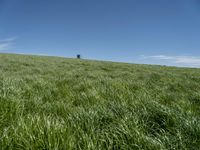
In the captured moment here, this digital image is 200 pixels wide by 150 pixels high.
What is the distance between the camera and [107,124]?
3.05 metres

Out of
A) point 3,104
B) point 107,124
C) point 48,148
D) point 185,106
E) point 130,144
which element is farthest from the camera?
point 185,106

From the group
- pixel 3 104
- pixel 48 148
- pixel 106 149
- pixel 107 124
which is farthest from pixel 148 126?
pixel 3 104

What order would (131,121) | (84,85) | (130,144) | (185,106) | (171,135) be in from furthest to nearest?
(84,85) → (185,106) → (131,121) → (171,135) → (130,144)

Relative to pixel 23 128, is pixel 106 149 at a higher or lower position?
lower

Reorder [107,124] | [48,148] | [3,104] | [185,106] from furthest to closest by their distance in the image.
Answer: [185,106] < [3,104] < [107,124] < [48,148]

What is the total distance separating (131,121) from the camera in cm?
287

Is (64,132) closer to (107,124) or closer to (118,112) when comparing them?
(107,124)

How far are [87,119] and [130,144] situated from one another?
0.94 m

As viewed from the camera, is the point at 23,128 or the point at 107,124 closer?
the point at 23,128

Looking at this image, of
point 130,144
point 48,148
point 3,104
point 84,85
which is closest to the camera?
point 48,148

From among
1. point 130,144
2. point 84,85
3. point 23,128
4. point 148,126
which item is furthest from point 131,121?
point 84,85

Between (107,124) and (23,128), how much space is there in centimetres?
124

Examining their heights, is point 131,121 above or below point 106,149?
above

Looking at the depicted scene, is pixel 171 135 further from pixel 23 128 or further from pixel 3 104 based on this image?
pixel 3 104
